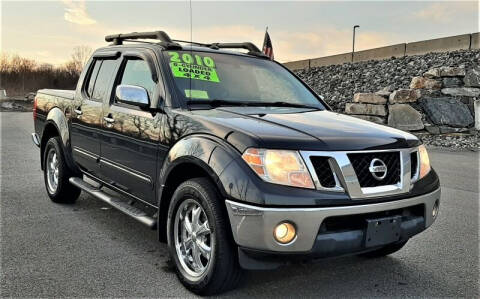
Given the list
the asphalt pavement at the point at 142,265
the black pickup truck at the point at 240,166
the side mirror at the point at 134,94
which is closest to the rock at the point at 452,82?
the asphalt pavement at the point at 142,265

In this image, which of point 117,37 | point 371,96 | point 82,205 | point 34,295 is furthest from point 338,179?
point 371,96

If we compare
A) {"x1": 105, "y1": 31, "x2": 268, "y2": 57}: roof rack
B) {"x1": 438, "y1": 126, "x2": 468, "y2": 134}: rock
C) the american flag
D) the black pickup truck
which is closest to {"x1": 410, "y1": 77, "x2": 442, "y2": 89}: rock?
{"x1": 438, "y1": 126, "x2": 468, "y2": 134}: rock

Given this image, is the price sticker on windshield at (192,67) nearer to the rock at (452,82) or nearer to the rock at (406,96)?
the rock at (406,96)

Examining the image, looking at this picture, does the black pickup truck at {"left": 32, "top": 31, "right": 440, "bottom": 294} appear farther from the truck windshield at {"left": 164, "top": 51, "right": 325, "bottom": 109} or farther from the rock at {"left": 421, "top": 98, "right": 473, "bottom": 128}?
the rock at {"left": 421, "top": 98, "right": 473, "bottom": 128}

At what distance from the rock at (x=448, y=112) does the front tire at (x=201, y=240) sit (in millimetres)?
12228

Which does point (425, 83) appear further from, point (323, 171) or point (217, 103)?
point (323, 171)

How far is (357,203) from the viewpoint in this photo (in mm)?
2814

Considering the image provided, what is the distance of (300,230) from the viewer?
2.71 meters

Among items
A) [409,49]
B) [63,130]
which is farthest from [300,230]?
[409,49]

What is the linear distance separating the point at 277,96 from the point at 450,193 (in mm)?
3739

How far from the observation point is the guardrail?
1719 cm

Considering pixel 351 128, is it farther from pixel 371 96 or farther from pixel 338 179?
pixel 371 96

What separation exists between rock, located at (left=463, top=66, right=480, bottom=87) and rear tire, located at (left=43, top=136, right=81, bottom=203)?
12.4 m

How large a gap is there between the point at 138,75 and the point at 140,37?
555 millimetres
